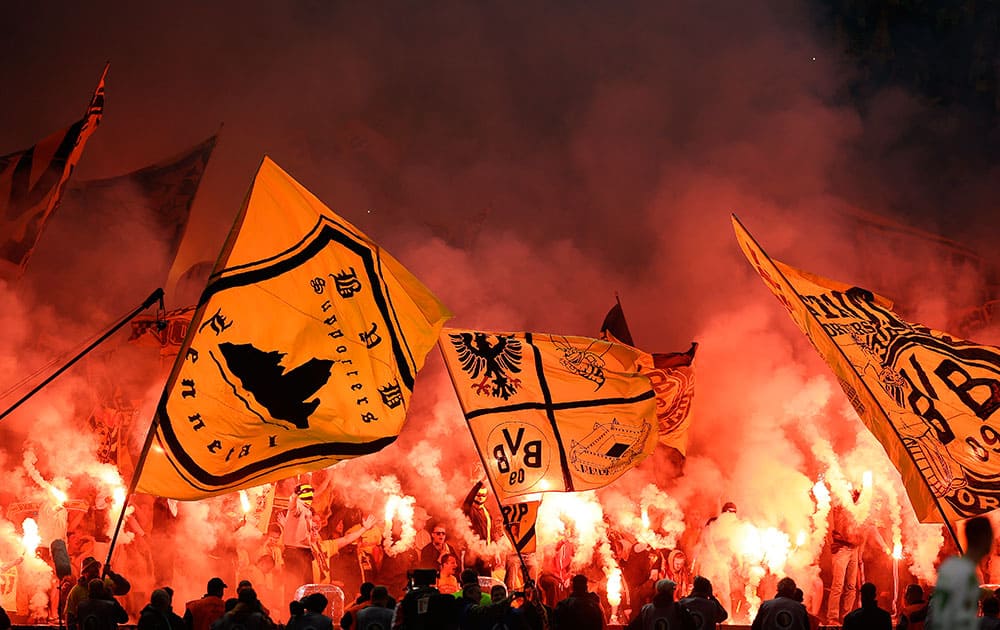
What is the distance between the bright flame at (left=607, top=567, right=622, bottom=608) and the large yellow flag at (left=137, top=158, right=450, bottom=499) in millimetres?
8166

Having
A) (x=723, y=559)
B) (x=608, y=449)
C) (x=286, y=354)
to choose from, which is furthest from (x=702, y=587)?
(x=723, y=559)

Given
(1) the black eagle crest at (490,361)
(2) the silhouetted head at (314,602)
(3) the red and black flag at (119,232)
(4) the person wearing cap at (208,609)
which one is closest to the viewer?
(2) the silhouetted head at (314,602)

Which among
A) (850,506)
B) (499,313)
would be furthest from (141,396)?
(850,506)

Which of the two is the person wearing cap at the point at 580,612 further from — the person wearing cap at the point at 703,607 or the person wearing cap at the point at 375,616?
the person wearing cap at the point at 375,616

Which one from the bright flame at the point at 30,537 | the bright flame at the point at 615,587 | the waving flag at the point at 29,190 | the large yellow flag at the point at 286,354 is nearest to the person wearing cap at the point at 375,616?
the large yellow flag at the point at 286,354

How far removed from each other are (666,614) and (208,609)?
329 cm

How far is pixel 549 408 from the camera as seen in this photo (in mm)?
9211

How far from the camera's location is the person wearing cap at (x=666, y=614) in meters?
7.09

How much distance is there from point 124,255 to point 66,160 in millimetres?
4341

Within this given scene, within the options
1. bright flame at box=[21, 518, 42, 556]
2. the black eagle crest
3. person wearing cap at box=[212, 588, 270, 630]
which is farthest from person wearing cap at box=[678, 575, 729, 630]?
bright flame at box=[21, 518, 42, 556]

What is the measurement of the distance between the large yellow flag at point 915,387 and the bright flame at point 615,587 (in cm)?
721

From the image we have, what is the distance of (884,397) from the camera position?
7578 mm

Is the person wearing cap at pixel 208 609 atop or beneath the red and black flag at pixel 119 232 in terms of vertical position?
beneath

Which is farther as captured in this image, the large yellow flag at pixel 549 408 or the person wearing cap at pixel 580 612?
the large yellow flag at pixel 549 408
